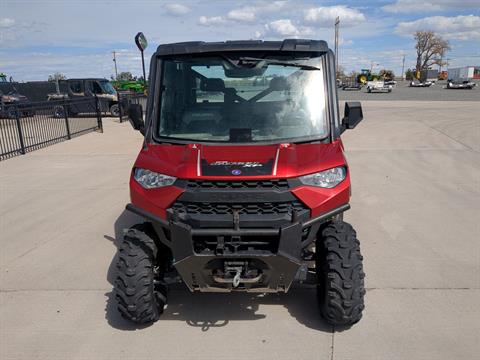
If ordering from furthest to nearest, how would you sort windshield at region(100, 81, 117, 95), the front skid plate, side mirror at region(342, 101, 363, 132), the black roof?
windshield at region(100, 81, 117, 95) → side mirror at region(342, 101, 363, 132) → the black roof → the front skid plate

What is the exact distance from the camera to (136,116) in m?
3.78

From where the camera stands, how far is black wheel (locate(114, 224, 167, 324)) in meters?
3.07

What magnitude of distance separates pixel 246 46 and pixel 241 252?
1672mm

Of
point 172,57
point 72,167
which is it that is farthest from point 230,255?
point 72,167

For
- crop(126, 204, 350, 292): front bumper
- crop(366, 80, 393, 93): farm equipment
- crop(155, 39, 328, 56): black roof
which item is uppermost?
crop(155, 39, 328, 56): black roof

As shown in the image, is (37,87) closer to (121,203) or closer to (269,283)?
(121,203)

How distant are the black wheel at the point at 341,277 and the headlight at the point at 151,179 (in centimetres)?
126

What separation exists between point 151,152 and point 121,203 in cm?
347

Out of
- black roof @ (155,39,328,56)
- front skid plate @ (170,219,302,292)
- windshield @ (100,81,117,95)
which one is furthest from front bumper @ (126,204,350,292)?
windshield @ (100,81,117,95)

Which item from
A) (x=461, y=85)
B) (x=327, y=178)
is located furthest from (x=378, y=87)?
(x=327, y=178)

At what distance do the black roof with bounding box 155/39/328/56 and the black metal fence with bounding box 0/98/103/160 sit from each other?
8.73 metres

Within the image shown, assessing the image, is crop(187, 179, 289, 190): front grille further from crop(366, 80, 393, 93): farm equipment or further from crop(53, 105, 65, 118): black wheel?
crop(366, 80, 393, 93): farm equipment

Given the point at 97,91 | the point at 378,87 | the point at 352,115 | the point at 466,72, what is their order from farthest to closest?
1. the point at 466,72
2. the point at 378,87
3. the point at 97,91
4. the point at 352,115

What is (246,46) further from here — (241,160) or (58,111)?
(58,111)
